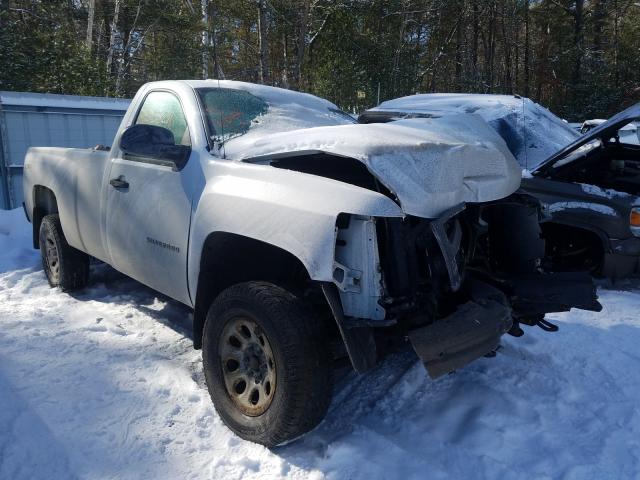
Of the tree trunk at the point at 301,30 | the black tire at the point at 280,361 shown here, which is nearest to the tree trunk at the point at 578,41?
the tree trunk at the point at 301,30

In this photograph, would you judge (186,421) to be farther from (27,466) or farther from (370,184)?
(370,184)

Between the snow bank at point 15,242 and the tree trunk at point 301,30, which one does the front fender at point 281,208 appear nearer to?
the snow bank at point 15,242

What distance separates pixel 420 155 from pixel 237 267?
124 cm

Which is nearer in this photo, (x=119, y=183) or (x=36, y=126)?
(x=119, y=183)

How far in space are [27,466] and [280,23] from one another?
72.5 feet

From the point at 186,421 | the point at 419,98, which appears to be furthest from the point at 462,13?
the point at 186,421

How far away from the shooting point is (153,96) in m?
4.17

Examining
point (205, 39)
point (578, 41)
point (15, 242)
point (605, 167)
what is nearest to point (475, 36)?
point (578, 41)

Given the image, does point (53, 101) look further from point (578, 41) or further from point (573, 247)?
point (578, 41)

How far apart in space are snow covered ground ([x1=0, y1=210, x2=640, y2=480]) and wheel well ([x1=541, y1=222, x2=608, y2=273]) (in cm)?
136

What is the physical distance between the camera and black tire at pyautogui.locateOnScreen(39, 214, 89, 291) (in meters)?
5.03

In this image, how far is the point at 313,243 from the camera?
8.17 ft

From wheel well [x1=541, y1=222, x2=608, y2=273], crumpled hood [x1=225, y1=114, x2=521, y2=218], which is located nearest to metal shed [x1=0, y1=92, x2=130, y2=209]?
crumpled hood [x1=225, y1=114, x2=521, y2=218]

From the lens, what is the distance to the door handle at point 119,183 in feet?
12.7
